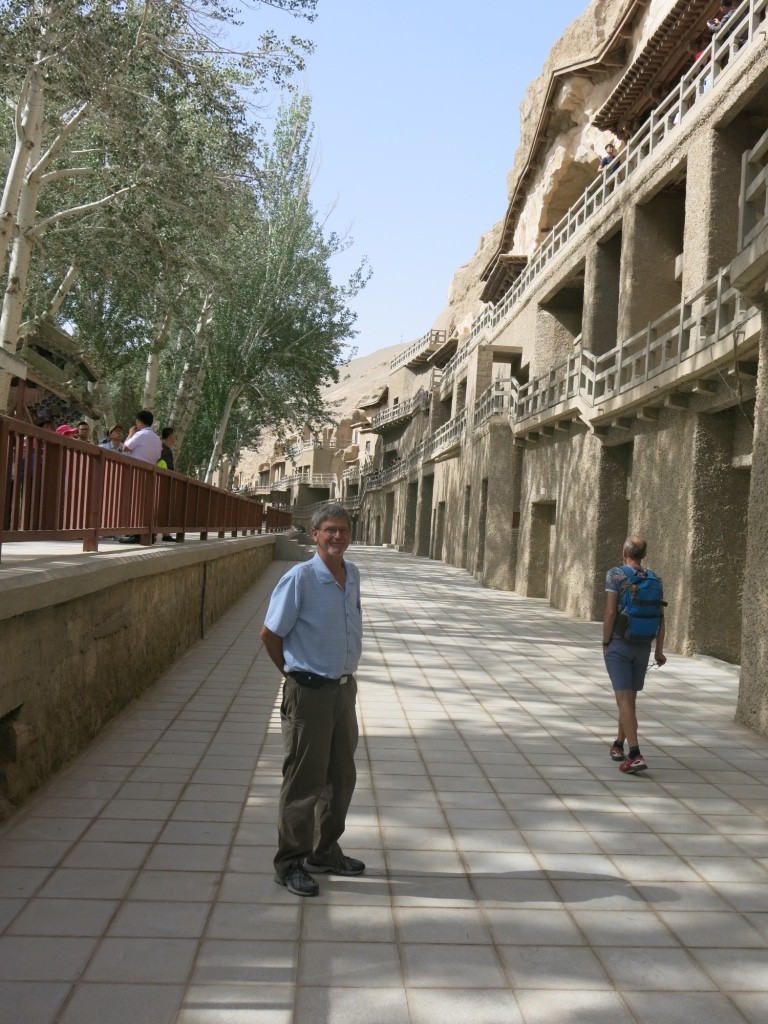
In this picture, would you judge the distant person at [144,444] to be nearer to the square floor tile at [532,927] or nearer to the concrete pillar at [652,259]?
the square floor tile at [532,927]

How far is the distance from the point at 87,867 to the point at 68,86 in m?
11.9

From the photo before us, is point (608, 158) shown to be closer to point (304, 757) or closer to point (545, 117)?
point (545, 117)

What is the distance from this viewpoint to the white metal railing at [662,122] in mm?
13445

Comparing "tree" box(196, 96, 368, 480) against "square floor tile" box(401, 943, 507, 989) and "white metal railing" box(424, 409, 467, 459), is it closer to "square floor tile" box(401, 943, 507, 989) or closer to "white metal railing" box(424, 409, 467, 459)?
"white metal railing" box(424, 409, 467, 459)

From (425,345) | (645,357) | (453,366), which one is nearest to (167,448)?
(645,357)

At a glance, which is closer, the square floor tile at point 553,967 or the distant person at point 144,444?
the square floor tile at point 553,967

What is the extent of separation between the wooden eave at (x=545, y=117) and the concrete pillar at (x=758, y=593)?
2001cm

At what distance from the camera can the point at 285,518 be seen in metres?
39.3

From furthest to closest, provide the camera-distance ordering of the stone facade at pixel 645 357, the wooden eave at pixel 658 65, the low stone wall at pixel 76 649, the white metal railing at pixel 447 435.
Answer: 1. the white metal railing at pixel 447 435
2. the wooden eave at pixel 658 65
3. the stone facade at pixel 645 357
4. the low stone wall at pixel 76 649

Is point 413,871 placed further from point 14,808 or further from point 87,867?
point 14,808

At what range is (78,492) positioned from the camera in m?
7.27

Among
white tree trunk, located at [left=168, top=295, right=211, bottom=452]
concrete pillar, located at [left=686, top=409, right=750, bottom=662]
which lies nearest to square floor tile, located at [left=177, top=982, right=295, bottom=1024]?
concrete pillar, located at [left=686, top=409, right=750, bottom=662]

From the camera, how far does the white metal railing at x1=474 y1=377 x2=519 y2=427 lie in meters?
24.0

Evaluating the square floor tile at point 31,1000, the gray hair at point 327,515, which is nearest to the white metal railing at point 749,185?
the gray hair at point 327,515
